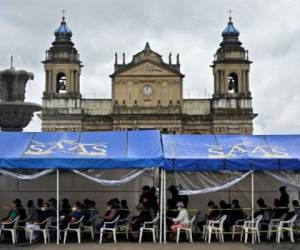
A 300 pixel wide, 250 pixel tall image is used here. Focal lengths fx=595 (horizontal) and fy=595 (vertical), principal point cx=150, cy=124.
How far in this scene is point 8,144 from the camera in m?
13.4

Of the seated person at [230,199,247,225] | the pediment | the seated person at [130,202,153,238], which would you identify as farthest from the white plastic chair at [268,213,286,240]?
the pediment

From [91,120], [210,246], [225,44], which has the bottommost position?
[210,246]

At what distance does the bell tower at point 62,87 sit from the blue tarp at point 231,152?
3728 centimetres

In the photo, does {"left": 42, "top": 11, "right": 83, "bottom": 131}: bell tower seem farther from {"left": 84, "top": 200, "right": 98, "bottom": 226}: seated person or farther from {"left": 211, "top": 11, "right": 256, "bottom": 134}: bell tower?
{"left": 84, "top": 200, "right": 98, "bottom": 226}: seated person

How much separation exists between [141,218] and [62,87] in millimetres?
41047

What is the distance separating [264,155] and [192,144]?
167 cm

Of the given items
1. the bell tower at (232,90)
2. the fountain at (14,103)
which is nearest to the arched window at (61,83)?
the bell tower at (232,90)

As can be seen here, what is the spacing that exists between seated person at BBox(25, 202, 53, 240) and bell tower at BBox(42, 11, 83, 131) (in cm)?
3757

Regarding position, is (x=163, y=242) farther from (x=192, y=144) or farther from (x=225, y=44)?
(x=225, y=44)

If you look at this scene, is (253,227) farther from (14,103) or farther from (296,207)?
(14,103)

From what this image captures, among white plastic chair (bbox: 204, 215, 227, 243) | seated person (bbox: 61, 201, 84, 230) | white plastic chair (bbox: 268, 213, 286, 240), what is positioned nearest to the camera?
white plastic chair (bbox: 204, 215, 227, 243)

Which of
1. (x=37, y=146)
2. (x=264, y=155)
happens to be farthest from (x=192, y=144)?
(x=37, y=146)

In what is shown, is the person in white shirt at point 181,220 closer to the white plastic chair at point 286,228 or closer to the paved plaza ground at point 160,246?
the paved plaza ground at point 160,246

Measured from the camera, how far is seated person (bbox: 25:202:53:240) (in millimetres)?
12484
